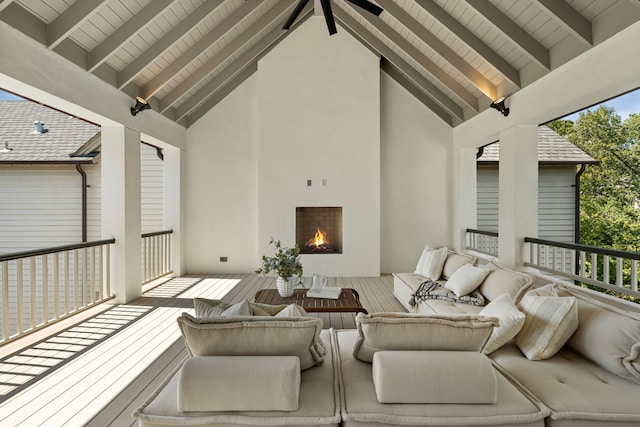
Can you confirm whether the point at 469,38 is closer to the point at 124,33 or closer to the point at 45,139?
the point at 124,33

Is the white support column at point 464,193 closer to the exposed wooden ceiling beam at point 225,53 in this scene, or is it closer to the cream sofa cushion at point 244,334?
the exposed wooden ceiling beam at point 225,53

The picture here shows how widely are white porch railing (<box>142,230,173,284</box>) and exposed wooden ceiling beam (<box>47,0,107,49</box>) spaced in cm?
330

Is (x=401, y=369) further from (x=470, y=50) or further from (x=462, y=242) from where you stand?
(x=462, y=242)

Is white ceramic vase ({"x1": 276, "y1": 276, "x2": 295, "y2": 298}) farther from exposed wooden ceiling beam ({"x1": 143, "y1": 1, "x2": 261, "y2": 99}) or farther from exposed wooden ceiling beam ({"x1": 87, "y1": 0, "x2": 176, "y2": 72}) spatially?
exposed wooden ceiling beam ({"x1": 143, "y1": 1, "x2": 261, "y2": 99})

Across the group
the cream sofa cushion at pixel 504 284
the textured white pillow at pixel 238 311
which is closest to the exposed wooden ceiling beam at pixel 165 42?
the textured white pillow at pixel 238 311

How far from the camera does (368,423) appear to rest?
5.27 feet

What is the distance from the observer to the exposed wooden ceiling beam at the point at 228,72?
21.3ft

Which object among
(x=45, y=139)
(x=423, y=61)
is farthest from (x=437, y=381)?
(x=45, y=139)

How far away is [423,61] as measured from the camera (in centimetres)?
587

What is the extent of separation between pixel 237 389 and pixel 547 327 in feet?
6.13

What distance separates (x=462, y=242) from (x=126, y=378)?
20.0ft

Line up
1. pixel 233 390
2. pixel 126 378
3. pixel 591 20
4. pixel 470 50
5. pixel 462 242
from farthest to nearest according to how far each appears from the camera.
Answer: pixel 462 242, pixel 470 50, pixel 591 20, pixel 126 378, pixel 233 390

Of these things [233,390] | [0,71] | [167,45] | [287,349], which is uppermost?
[167,45]

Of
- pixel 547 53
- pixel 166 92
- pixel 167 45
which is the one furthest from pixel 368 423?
pixel 166 92
